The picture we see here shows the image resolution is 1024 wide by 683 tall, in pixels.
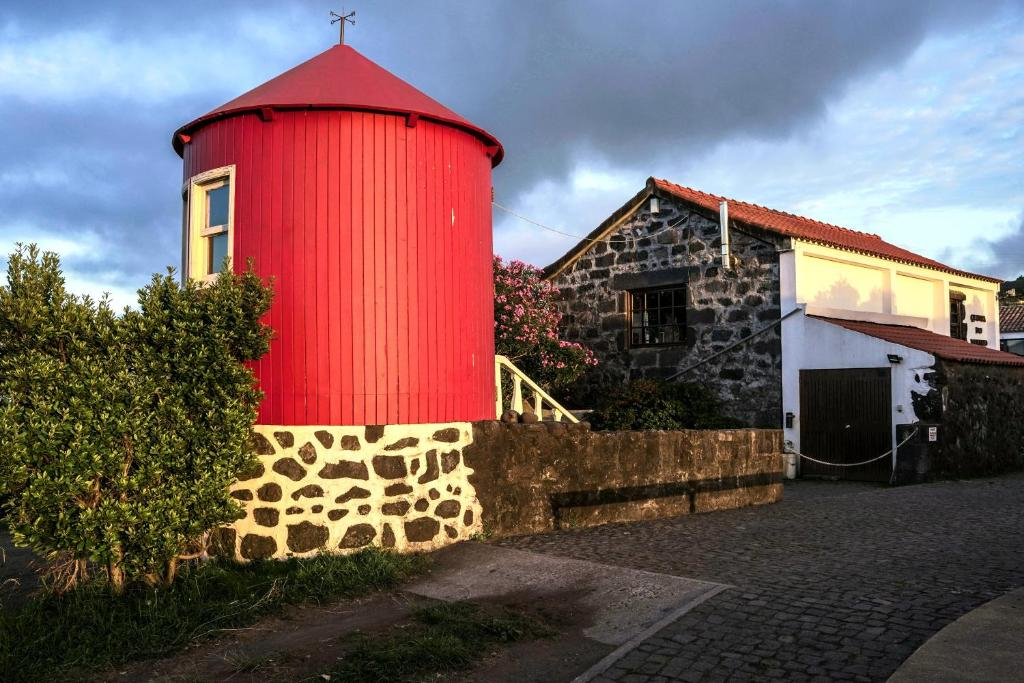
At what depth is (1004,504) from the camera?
10.7 metres

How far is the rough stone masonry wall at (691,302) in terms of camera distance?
1530 centimetres

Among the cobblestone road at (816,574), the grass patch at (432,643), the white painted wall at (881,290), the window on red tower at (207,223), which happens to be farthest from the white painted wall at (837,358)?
the grass patch at (432,643)

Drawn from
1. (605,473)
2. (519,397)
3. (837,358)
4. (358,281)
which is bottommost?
(605,473)

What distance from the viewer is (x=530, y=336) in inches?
609

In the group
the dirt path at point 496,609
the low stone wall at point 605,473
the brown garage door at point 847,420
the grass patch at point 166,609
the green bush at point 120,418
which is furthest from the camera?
the brown garage door at point 847,420

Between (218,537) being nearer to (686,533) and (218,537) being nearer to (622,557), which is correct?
(622,557)

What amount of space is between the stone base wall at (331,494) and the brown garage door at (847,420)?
914 cm

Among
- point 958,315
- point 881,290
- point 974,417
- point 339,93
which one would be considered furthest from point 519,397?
point 958,315

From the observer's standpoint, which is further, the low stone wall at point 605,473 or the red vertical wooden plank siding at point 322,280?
the low stone wall at point 605,473

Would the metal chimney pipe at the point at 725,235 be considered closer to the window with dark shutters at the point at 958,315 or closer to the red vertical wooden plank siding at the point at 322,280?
the window with dark shutters at the point at 958,315

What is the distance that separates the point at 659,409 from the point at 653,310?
3.17 meters

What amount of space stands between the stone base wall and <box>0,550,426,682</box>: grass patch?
23 cm

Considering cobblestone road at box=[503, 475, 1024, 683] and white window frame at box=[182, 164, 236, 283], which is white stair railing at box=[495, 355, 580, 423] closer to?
cobblestone road at box=[503, 475, 1024, 683]

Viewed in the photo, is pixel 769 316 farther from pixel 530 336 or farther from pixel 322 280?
pixel 322 280
